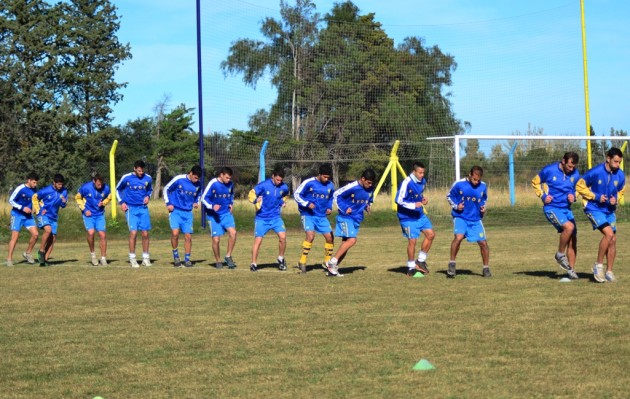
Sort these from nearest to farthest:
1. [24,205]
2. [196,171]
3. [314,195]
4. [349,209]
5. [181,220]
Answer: [349,209]
[314,195]
[196,171]
[181,220]
[24,205]

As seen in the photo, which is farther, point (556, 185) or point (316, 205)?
point (316, 205)

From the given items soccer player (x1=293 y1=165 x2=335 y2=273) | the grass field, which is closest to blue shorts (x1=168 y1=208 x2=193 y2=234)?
the grass field

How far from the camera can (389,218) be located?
36.1 meters

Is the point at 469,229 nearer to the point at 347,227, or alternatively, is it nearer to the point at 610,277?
the point at 347,227

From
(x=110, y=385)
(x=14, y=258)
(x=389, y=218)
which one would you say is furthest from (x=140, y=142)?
(x=110, y=385)

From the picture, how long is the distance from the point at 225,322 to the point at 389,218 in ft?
79.1

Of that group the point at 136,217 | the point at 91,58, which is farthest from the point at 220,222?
the point at 91,58

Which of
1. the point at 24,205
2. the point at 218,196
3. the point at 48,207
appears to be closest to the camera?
the point at 218,196

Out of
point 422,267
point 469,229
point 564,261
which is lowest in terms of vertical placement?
point 422,267

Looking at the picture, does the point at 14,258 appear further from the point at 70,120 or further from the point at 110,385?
the point at 70,120

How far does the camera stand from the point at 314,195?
61.0 ft

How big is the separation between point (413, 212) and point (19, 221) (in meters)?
9.42

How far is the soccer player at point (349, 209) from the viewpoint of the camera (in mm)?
17938

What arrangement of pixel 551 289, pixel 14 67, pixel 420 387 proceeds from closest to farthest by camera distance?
pixel 420 387, pixel 551 289, pixel 14 67
